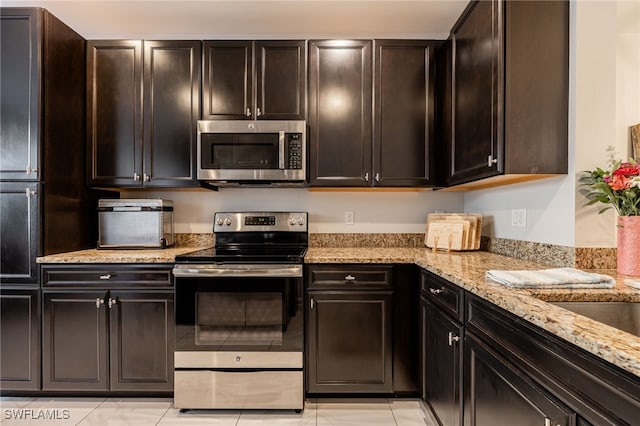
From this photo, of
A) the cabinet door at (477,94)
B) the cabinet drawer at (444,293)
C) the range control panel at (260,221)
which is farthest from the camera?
the range control panel at (260,221)

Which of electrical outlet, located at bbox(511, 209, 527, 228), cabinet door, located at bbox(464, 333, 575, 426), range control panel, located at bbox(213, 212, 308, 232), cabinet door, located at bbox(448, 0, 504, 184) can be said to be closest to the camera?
cabinet door, located at bbox(464, 333, 575, 426)

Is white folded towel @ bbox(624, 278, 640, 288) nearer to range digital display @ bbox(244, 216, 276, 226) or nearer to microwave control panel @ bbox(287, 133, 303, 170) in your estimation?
microwave control panel @ bbox(287, 133, 303, 170)

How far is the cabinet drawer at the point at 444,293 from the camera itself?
1.50m

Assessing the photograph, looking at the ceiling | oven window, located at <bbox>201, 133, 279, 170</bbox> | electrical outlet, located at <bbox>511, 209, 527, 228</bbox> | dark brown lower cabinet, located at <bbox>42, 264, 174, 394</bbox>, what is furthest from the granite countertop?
the ceiling

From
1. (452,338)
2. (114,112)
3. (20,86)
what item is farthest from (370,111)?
(20,86)

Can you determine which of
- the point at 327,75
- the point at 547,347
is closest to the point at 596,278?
the point at 547,347

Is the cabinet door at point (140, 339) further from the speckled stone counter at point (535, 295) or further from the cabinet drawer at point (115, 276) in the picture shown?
the speckled stone counter at point (535, 295)

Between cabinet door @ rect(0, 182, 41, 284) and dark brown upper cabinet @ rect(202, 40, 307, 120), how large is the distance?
118cm

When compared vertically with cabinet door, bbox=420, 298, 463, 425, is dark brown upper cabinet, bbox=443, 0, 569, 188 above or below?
above

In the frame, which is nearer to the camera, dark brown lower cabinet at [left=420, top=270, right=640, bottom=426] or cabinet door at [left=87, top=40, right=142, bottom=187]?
dark brown lower cabinet at [left=420, top=270, right=640, bottom=426]

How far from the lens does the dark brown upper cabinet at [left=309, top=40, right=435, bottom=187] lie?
93.3 inches

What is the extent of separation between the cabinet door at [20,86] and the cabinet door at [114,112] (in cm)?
34

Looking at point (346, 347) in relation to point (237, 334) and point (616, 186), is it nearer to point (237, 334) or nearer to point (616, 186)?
point (237, 334)

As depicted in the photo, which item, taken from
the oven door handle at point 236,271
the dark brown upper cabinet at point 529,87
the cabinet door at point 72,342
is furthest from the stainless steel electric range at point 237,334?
the dark brown upper cabinet at point 529,87
